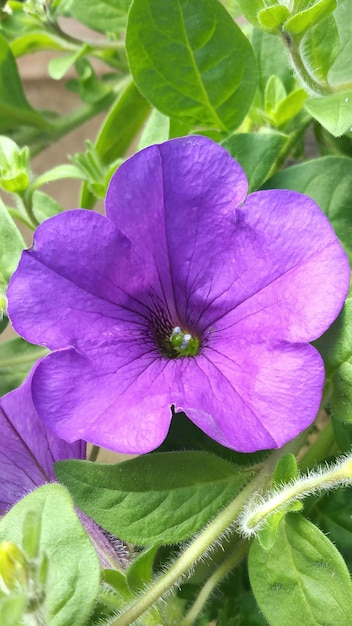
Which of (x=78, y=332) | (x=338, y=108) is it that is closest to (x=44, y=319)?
(x=78, y=332)

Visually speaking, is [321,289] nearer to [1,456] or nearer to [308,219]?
[308,219]

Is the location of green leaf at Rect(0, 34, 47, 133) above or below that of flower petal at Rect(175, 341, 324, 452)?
above

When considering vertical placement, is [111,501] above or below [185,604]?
above

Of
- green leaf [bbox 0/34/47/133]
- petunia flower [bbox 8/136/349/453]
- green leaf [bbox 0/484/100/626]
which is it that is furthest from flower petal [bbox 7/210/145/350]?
green leaf [bbox 0/34/47/133]

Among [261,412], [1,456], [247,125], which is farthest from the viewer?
[247,125]

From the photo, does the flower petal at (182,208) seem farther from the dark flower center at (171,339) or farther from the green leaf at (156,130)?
the green leaf at (156,130)

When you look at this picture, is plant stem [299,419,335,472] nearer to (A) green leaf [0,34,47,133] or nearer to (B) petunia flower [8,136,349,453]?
(B) petunia flower [8,136,349,453]

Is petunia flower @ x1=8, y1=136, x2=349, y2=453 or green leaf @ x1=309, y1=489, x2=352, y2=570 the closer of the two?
petunia flower @ x1=8, y1=136, x2=349, y2=453
